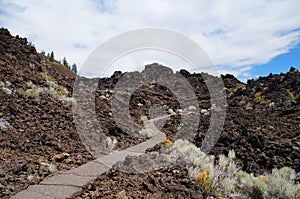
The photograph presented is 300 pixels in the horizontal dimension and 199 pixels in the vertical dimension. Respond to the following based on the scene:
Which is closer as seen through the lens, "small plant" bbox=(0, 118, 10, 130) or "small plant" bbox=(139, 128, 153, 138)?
"small plant" bbox=(0, 118, 10, 130)

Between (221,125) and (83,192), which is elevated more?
(221,125)

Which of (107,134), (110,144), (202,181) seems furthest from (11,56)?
(202,181)

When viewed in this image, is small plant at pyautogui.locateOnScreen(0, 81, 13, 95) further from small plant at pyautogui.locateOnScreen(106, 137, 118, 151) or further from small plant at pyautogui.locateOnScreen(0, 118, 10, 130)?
small plant at pyautogui.locateOnScreen(106, 137, 118, 151)

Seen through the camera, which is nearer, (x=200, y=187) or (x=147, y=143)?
(x=200, y=187)

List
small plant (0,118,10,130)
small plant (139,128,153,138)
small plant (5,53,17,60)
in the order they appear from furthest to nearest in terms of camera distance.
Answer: small plant (5,53,17,60), small plant (139,128,153,138), small plant (0,118,10,130)

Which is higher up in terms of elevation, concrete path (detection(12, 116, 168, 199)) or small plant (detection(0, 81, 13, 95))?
small plant (detection(0, 81, 13, 95))

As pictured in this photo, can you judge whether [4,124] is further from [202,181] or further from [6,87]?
[202,181]

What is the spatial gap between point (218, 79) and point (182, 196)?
25.7 metres

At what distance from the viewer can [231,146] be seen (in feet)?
25.0

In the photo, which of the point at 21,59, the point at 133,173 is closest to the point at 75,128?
the point at 133,173

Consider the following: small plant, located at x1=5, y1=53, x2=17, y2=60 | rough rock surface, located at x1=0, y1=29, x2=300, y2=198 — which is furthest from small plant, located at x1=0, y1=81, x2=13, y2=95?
small plant, located at x1=5, y1=53, x2=17, y2=60

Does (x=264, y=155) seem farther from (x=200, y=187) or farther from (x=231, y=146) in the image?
(x=200, y=187)

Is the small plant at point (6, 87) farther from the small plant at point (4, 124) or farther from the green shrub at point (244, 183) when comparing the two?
the green shrub at point (244, 183)

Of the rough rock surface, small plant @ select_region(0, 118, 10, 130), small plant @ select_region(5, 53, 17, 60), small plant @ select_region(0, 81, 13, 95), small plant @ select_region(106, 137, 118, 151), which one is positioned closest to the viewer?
the rough rock surface
